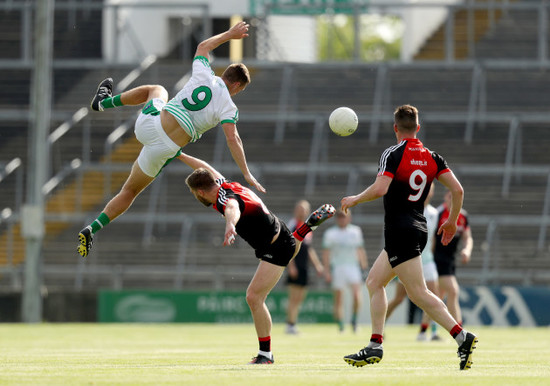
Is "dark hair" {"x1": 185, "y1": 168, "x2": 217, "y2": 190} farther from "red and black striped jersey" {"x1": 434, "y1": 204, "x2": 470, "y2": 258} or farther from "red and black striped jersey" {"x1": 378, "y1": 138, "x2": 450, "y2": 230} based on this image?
"red and black striped jersey" {"x1": 434, "y1": 204, "x2": 470, "y2": 258}

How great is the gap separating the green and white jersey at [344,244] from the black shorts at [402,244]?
1173cm

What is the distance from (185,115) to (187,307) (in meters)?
13.5

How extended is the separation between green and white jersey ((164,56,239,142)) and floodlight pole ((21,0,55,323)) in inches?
524

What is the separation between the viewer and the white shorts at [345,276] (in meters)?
22.9

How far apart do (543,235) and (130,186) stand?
51.1 feet

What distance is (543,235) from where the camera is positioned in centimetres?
2716

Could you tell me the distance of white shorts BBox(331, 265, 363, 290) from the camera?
2288 centimetres

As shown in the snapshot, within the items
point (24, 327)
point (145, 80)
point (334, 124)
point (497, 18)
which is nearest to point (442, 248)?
point (334, 124)

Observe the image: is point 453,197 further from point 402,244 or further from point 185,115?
point 185,115

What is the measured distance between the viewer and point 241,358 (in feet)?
43.7

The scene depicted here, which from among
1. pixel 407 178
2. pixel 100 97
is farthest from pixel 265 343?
pixel 100 97

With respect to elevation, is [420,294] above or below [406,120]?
below

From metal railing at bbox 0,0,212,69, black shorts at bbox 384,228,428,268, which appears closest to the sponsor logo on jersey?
black shorts at bbox 384,228,428,268

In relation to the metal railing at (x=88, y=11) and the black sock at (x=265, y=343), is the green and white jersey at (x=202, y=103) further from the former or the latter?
the metal railing at (x=88, y=11)
